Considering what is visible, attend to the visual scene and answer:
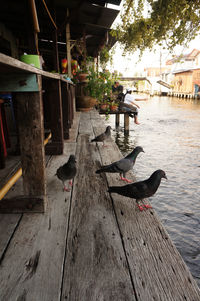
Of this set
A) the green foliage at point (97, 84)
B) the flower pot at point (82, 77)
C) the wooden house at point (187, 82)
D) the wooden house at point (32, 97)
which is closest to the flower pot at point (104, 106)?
the green foliage at point (97, 84)

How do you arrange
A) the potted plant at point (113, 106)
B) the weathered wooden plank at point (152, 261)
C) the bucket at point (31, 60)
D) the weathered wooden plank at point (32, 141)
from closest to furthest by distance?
the weathered wooden plank at point (152, 261) < the weathered wooden plank at point (32, 141) < the bucket at point (31, 60) < the potted plant at point (113, 106)

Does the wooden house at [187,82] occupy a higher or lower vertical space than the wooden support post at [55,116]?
higher

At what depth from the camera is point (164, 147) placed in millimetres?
9086

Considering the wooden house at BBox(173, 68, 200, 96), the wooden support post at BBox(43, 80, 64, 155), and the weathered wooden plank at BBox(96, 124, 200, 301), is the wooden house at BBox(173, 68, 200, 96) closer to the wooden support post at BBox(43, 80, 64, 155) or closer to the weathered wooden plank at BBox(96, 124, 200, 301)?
the wooden support post at BBox(43, 80, 64, 155)

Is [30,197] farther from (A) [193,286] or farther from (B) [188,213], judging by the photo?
(B) [188,213]

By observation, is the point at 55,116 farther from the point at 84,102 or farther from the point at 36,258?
the point at 84,102

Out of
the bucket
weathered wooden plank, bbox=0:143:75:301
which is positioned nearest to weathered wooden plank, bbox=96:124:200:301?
weathered wooden plank, bbox=0:143:75:301

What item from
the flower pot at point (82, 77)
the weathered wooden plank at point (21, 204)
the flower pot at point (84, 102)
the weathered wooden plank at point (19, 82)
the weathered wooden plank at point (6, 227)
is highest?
the flower pot at point (82, 77)

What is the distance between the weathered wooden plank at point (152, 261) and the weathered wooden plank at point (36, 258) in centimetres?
50

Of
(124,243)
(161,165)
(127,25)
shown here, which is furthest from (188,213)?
(127,25)

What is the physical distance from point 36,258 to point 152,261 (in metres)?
0.81

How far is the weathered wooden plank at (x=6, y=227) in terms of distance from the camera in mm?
1601

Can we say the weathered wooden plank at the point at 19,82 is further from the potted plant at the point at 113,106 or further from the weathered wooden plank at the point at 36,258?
A: the potted plant at the point at 113,106

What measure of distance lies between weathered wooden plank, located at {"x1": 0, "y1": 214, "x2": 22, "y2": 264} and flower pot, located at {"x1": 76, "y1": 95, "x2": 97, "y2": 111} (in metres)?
7.89
